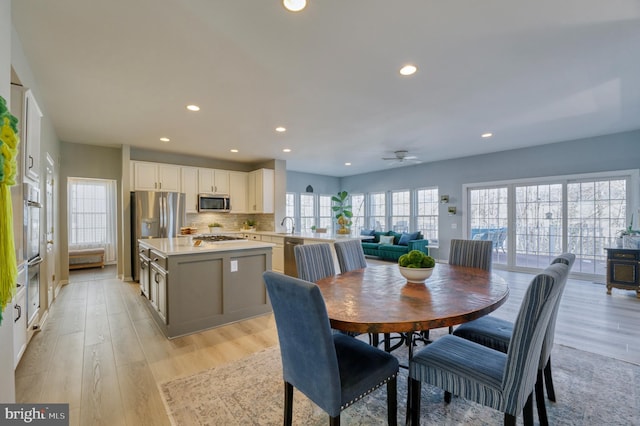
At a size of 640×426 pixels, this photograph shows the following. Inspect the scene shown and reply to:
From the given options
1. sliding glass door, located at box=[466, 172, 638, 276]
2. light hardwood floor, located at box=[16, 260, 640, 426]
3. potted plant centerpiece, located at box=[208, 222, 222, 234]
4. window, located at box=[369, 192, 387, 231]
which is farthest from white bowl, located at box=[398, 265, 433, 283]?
window, located at box=[369, 192, 387, 231]

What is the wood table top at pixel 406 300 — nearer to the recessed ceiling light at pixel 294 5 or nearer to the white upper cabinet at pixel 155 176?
the recessed ceiling light at pixel 294 5

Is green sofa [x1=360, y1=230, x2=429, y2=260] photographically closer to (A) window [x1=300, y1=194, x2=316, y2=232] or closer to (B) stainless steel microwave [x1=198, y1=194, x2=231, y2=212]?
(A) window [x1=300, y1=194, x2=316, y2=232]

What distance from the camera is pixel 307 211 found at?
923 cm

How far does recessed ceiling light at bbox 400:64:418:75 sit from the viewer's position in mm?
2607

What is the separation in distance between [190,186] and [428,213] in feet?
19.7

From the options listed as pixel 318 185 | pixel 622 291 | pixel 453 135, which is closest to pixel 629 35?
Result: pixel 453 135

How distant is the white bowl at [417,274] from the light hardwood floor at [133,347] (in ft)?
5.26

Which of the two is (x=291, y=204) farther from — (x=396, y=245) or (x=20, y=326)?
(x=20, y=326)

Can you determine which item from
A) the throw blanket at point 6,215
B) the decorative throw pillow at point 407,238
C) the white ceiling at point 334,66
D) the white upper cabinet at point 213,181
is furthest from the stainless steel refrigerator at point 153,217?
the decorative throw pillow at point 407,238

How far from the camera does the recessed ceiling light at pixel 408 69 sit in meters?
2.61

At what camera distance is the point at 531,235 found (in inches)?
234

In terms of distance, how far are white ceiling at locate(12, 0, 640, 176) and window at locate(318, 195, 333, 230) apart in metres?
4.90

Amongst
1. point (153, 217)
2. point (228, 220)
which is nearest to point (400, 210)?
point (228, 220)

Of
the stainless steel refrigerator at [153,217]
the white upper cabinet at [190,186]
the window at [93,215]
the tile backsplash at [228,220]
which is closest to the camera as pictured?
the stainless steel refrigerator at [153,217]
